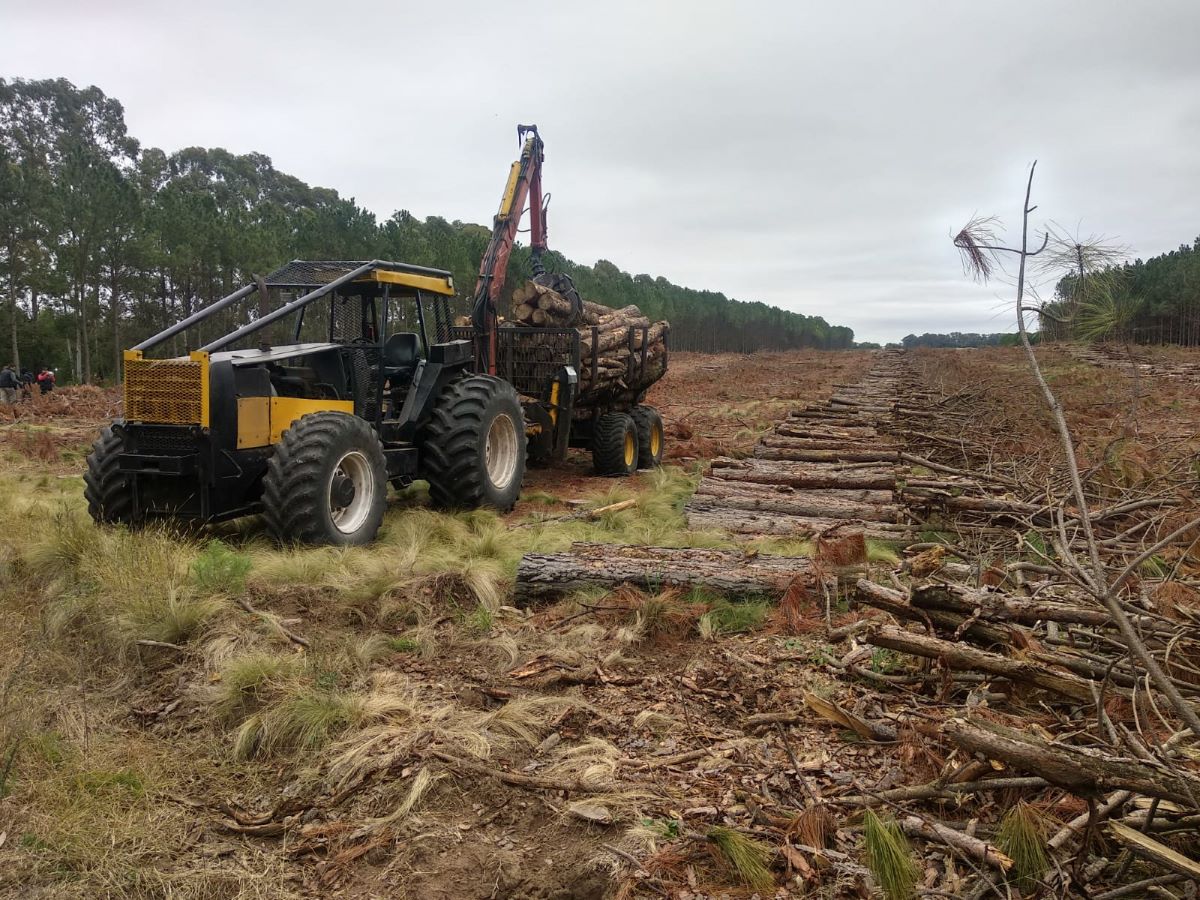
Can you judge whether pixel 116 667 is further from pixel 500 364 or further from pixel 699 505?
pixel 500 364

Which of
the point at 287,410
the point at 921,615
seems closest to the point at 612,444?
the point at 287,410

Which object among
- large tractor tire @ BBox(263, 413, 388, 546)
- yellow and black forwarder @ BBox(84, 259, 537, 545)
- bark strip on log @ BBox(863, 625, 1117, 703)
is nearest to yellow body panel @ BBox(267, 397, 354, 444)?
yellow and black forwarder @ BBox(84, 259, 537, 545)

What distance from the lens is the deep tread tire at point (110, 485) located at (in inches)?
241

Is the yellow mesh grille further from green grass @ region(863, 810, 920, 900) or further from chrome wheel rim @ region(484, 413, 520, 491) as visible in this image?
green grass @ region(863, 810, 920, 900)

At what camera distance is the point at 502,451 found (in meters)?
8.64

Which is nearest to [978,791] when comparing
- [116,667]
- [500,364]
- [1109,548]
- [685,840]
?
[685,840]

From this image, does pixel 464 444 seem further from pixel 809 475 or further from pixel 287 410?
pixel 809 475

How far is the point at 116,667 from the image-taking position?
4277mm

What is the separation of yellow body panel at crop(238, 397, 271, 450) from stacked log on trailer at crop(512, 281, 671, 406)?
459cm

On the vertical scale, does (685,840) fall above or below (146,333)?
below

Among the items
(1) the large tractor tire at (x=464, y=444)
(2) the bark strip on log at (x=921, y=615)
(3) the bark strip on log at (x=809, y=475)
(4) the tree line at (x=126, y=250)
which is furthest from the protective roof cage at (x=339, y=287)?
(4) the tree line at (x=126, y=250)

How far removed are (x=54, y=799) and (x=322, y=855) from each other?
1059 millimetres

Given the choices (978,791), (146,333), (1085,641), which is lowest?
(978,791)

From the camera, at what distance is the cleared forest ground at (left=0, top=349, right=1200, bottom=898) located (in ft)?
8.49
